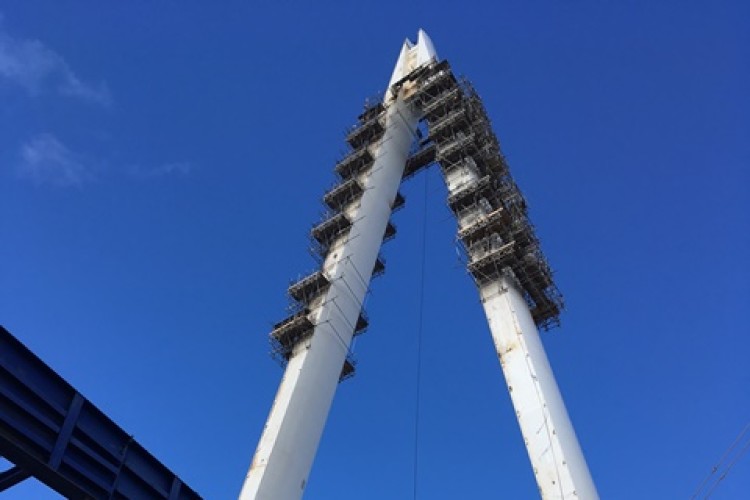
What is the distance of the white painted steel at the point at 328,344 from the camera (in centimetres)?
1994

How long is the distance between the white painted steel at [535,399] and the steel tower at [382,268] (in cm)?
4

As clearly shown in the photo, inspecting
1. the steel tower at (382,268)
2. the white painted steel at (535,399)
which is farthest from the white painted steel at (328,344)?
the white painted steel at (535,399)

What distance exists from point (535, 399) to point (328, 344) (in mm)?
7749

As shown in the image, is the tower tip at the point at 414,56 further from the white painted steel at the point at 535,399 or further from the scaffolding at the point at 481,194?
the white painted steel at the point at 535,399

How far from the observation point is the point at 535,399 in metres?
19.4

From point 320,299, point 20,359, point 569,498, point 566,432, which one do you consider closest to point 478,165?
point 320,299

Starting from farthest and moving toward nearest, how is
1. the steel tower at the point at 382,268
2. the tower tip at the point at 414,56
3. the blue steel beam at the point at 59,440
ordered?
1. the tower tip at the point at 414,56
2. the steel tower at the point at 382,268
3. the blue steel beam at the point at 59,440

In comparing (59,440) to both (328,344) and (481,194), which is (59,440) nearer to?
(328,344)

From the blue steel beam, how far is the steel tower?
7.45 m

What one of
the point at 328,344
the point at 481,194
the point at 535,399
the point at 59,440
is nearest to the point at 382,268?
the point at 481,194

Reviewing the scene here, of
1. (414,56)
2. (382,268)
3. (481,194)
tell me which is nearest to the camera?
(481,194)

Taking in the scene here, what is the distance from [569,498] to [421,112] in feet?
72.8

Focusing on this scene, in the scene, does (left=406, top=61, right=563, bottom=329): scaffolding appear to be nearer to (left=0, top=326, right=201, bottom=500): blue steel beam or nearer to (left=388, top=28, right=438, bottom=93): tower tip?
(left=388, top=28, right=438, bottom=93): tower tip

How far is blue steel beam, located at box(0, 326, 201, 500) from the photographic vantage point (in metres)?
10.5
